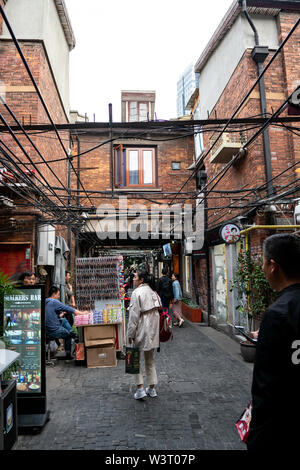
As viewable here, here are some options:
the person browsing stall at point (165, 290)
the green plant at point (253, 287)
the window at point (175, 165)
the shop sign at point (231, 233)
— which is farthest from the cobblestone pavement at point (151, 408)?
the window at point (175, 165)

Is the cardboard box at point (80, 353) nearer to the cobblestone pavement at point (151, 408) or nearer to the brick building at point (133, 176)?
the cobblestone pavement at point (151, 408)

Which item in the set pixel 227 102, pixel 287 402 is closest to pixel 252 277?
pixel 227 102

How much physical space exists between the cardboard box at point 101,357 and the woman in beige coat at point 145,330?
1.85m

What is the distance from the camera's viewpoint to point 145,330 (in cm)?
488

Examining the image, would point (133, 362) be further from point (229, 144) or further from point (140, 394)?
point (229, 144)

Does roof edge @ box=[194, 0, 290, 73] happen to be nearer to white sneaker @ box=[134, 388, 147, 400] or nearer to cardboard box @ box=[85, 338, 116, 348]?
cardboard box @ box=[85, 338, 116, 348]

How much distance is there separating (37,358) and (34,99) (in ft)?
27.0

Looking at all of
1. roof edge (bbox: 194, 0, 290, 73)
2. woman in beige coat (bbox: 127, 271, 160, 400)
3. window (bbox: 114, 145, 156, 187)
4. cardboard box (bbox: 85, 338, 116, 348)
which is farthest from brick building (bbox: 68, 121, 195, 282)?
woman in beige coat (bbox: 127, 271, 160, 400)

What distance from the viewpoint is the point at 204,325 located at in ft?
39.2

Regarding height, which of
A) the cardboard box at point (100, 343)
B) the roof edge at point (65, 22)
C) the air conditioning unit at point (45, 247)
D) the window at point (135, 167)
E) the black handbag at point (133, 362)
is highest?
the roof edge at point (65, 22)

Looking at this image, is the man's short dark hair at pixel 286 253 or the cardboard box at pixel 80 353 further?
the cardboard box at pixel 80 353

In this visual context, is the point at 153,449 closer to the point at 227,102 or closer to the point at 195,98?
the point at 227,102

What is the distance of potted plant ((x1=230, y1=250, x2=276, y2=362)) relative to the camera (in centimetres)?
717

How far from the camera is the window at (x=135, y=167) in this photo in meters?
14.0
